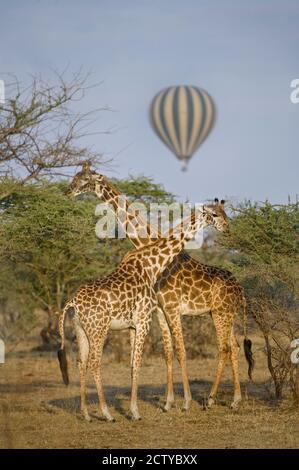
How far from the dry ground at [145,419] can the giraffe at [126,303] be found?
522 mm

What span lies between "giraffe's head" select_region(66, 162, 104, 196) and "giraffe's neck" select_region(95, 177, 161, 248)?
0.04m

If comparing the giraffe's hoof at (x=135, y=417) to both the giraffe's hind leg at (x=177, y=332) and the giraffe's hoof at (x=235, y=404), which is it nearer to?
the giraffe's hind leg at (x=177, y=332)

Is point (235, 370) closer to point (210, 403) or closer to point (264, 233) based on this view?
point (210, 403)

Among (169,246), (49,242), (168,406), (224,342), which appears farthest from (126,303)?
(49,242)

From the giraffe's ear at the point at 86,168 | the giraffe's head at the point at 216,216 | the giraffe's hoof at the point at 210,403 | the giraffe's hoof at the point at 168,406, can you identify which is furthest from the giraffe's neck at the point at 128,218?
the giraffe's hoof at the point at 210,403

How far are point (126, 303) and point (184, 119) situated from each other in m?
11.5

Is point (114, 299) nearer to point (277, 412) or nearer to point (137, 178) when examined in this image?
point (277, 412)

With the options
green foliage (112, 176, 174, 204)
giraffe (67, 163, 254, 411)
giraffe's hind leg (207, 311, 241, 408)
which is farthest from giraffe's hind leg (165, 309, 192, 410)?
green foliage (112, 176, 174, 204)

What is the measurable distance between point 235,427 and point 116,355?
8608mm

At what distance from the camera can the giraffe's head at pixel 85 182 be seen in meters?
10.6

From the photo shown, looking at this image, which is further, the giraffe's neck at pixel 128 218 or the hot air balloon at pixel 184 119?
the hot air balloon at pixel 184 119
